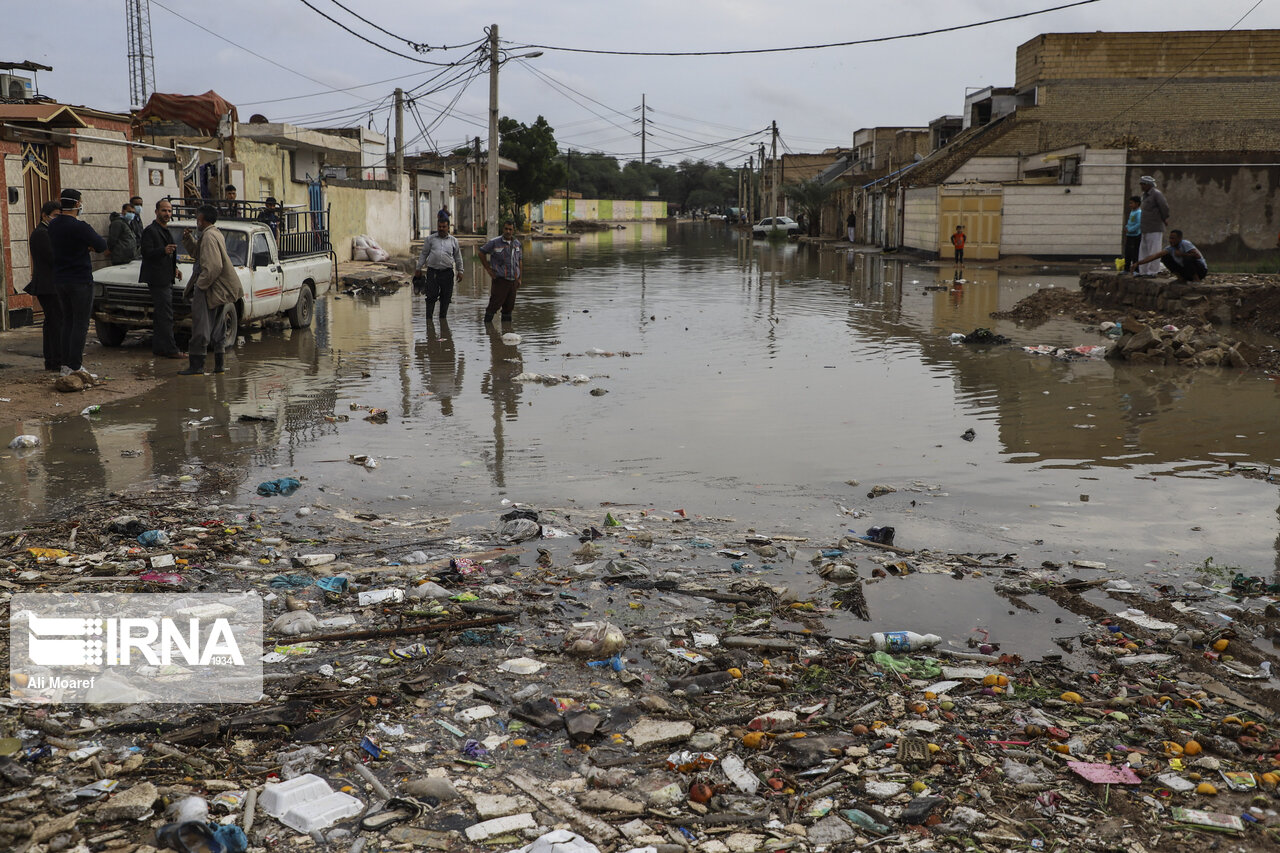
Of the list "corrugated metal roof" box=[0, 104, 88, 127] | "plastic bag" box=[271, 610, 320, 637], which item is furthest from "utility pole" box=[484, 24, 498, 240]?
"plastic bag" box=[271, 610, 320, 637]

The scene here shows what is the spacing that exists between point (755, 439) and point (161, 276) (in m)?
7.68

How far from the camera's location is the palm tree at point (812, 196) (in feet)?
204

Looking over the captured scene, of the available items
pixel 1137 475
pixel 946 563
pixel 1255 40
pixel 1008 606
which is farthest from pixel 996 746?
pixel 1255 40

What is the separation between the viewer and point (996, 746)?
3898 mm

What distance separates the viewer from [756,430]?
31.6 feet

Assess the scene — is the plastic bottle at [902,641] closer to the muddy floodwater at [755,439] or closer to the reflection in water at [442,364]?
the muddy floodwater at [755,439]

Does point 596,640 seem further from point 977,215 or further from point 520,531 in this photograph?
point 977,215

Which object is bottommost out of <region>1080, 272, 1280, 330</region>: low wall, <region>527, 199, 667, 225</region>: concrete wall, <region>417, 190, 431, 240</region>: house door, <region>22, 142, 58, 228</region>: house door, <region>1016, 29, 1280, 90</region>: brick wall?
<region>1080, 272, 1280, 330</region>: low wall

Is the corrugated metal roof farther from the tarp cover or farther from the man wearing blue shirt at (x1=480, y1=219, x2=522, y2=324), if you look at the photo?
the tarp cover

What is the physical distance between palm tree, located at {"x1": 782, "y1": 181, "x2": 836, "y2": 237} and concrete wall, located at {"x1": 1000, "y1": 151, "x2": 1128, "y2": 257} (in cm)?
2710

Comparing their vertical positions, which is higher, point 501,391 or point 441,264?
point 441,264

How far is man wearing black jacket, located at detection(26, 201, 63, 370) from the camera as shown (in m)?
10.8

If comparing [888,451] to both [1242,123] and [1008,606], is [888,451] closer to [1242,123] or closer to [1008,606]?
[1008,606]

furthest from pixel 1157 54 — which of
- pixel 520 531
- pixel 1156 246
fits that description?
pixel 520 531
